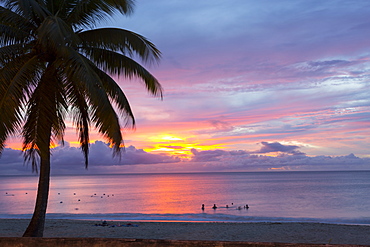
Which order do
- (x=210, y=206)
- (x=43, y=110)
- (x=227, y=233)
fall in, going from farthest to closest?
(x=210, y=206)
(x=227, y=233)
(x=43, y=110)

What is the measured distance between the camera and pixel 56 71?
10125mm

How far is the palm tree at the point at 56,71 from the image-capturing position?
8805mm

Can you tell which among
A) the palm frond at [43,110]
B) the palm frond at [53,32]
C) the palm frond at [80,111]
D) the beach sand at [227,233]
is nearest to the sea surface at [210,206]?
the beach sand at [227,233]

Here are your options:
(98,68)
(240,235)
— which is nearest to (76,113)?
(98,68)

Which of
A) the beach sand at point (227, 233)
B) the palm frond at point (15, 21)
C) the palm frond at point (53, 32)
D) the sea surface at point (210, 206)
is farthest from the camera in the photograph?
the sea surface at point (210, 206)

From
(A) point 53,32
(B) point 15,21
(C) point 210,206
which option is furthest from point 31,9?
(C) point 210,206

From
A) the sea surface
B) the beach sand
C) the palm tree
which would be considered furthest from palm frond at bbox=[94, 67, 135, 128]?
the sea surface

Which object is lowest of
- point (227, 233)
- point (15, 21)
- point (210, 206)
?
point (210, 206)

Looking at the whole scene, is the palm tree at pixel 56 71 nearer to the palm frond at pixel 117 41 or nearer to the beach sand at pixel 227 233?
the palm frond at pixel 117 41

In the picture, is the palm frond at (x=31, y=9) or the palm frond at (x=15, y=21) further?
the palm frond at (x=15, y=21)

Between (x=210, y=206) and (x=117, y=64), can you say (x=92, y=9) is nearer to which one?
(x=117, y=64)

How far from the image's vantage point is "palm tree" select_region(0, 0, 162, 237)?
880 cm

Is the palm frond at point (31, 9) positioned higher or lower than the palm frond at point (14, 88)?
higher

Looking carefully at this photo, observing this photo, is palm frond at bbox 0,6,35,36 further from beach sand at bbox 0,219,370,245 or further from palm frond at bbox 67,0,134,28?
beach sand at bbox 0,219,370,245
